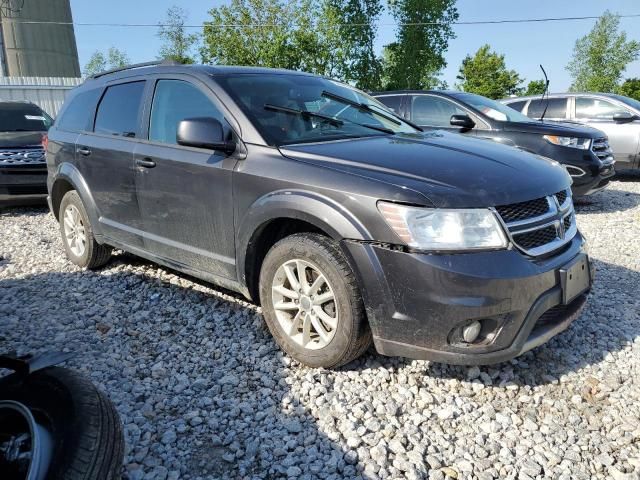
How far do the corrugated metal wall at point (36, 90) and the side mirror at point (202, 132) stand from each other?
53.5ft

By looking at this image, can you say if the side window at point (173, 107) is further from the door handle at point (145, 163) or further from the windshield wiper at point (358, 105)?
the windshield wiper at point (358, 105)

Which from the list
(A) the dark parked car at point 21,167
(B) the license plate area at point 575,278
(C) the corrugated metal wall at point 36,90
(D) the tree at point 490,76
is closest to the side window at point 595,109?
(B) the license plate area at point 575,278

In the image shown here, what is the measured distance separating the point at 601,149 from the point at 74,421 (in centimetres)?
751

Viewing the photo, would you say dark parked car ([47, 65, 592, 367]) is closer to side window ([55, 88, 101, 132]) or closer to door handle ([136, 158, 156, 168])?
door handle ([136, 158, 156, 168])

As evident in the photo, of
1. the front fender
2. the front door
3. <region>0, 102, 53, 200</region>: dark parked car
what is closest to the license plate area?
the front door

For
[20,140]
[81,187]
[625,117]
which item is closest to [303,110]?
[81,187]

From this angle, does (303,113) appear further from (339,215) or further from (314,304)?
→ (314,304)

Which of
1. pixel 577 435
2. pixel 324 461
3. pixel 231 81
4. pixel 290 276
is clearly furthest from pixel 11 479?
pixel 231 81

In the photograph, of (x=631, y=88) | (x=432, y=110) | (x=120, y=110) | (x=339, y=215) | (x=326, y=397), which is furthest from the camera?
(x=631, y=88)

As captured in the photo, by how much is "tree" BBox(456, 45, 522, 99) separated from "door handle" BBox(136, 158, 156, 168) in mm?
48579

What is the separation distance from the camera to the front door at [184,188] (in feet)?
10.4

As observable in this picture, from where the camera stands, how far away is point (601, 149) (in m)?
7.15

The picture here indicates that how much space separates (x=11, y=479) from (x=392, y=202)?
6.01 ft

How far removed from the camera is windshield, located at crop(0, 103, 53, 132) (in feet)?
28.0
